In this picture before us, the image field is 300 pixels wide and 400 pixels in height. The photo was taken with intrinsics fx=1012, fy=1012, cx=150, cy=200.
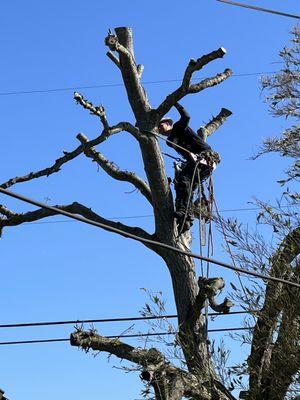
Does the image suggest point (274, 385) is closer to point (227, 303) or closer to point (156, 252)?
point (227, 303)

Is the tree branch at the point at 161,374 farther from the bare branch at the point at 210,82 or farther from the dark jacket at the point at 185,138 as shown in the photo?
the bare branch at the point at 210,82

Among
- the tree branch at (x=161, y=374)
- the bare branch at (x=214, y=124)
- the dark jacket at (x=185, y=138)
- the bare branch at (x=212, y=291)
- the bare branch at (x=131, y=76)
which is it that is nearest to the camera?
the tree branch at (x=161, y=374)

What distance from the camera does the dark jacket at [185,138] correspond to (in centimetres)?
1253

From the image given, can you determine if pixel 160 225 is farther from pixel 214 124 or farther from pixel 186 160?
pixel 214 124

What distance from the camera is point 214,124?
1395 cm

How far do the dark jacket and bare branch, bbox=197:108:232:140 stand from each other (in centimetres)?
100

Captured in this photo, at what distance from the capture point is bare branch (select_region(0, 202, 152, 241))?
12.6 m

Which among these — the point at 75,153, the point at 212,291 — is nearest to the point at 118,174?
the point at 75,153

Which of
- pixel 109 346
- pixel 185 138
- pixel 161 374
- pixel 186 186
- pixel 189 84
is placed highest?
pixel 189 84

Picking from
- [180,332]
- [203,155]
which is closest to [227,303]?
[180,332]

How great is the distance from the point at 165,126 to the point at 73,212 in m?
1.61

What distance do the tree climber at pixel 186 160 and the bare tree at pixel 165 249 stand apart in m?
0.17

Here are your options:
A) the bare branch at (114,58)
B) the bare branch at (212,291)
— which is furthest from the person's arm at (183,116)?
the bare branch at (212,291)

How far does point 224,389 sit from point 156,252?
2.50 m
